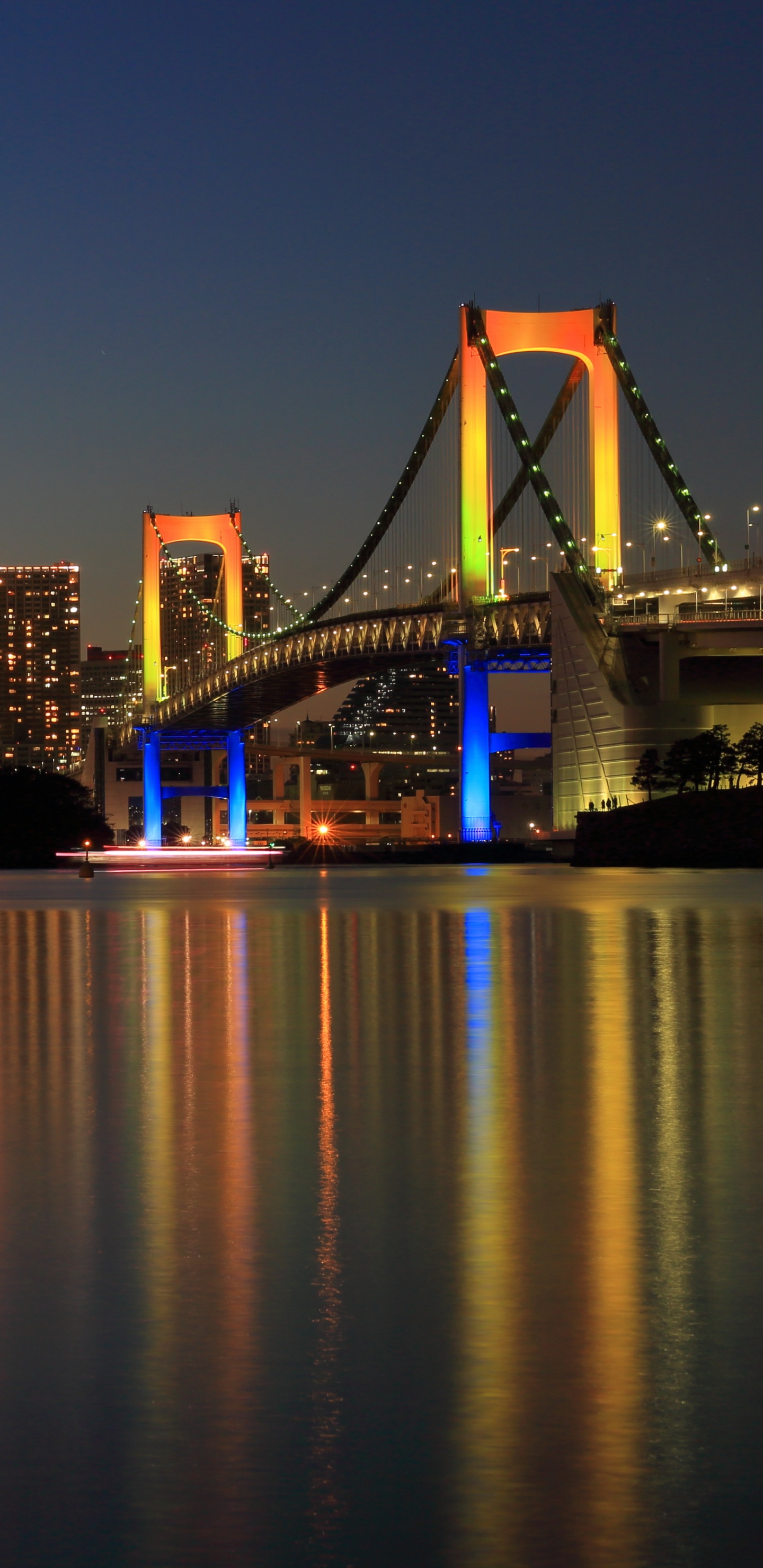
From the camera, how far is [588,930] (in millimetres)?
21109

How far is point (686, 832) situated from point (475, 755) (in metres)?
14.8

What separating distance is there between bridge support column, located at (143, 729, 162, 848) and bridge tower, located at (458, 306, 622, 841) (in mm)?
31476

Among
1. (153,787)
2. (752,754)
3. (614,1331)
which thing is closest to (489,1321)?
(614,1331)

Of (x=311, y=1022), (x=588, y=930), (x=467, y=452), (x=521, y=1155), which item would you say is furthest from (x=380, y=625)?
(x=521, y=1155)

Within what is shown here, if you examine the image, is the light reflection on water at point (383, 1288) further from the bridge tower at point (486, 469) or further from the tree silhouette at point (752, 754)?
the bridge tower at point (486, 469)

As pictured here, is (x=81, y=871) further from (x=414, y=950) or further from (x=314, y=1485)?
(x=314, y=1485)

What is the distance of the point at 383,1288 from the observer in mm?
4754

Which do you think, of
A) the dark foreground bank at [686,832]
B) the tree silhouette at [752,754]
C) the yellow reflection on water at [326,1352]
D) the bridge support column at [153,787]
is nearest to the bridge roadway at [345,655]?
the bridge support column at [153,787]

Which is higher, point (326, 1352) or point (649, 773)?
point (649, 773)

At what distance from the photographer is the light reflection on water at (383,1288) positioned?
3275 mm

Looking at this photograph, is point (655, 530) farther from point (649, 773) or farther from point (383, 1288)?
point (383, 1288)

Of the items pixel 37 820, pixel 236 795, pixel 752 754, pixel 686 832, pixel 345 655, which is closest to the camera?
pixel 686 832

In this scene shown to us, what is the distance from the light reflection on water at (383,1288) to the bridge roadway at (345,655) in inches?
2065

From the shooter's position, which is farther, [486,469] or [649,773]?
[486,469]
